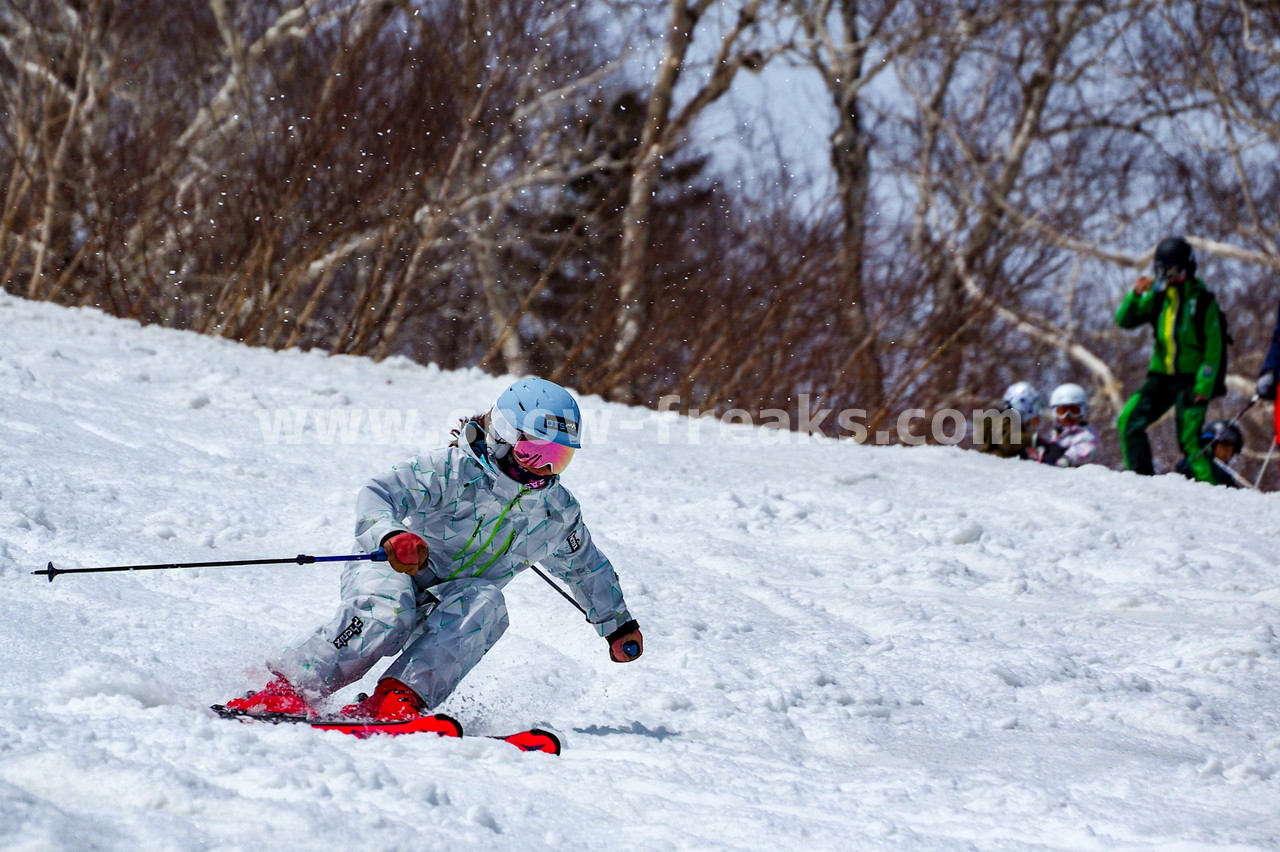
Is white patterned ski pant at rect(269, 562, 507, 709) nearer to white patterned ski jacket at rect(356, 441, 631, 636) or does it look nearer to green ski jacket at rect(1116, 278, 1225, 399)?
white patterned ski jacket at rect(356, 441, 631, 636)

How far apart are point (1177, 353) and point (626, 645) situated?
19.4 feet

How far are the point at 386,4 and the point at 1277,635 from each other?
9960mm

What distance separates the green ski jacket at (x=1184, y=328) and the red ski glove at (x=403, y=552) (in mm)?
6517

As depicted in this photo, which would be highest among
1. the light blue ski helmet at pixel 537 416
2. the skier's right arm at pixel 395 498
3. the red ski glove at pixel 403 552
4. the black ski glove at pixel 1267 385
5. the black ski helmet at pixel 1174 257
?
the black ski helmet at pixel 1174 257

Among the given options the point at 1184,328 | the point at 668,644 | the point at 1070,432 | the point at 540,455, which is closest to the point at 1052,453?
the point at 1070,432

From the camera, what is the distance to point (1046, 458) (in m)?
9.80

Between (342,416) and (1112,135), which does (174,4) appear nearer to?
(342,416)

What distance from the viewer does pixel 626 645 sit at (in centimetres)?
380

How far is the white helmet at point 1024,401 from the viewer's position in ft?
31.5

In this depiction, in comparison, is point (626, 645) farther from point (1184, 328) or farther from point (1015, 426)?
point (1015, 426)

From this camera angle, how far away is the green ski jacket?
818 cm

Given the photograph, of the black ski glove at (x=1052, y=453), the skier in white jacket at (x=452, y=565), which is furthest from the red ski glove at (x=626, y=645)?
the black ski glove at (x=1052, y=453)

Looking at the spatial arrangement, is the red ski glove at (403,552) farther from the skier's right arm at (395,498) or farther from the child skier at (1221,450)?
the child skier at (1221,450)

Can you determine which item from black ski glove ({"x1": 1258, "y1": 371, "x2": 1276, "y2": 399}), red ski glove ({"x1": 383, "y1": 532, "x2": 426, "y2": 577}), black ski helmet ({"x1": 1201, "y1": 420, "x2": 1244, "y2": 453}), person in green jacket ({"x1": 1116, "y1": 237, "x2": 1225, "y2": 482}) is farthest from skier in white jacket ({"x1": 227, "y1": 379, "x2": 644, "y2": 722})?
black ski helmet ({"x1": 1201, "y1": 420, "x2": 1244, "y2": 453})
